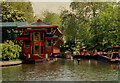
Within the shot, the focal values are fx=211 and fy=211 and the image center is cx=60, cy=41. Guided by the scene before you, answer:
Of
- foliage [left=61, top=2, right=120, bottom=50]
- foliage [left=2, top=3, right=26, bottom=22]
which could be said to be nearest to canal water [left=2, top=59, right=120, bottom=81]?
foliage [left=61, top=2, right=120, bottom=50]

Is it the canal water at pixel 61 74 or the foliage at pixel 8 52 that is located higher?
the foliage at pixel 8 52

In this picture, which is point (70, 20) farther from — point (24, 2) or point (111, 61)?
point (111, 61)

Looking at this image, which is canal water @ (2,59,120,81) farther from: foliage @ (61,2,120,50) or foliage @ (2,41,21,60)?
foliage @ (61,2,120,50)

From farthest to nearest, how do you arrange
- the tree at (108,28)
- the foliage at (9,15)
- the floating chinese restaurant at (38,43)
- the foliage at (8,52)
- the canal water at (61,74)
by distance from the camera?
the foliage at (9,15), the tree at (108,28), the floating chinese restaurant at (38,43), the foliage at (8,52), the canal water at (61,74)

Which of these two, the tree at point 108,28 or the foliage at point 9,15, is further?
the foliage at point 9,15

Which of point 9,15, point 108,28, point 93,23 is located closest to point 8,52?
point 9,15

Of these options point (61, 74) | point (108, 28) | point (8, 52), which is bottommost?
point (61, 74)

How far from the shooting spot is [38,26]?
165ft

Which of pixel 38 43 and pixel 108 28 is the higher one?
pixel 108 28

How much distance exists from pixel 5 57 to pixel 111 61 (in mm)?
21296

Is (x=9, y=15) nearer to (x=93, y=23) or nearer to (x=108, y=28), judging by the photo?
(x=93, y=23)

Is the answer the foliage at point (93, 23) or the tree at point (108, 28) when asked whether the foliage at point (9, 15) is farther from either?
the tree at point (108, 28)

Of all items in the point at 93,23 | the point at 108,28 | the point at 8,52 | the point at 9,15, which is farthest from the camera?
the point at 93,23

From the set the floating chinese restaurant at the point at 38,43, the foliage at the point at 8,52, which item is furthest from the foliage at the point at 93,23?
the foliage at the point at 8,52
